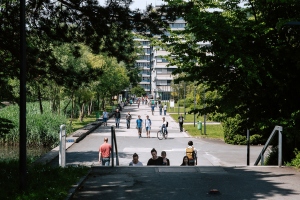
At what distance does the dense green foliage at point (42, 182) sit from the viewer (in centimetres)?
812

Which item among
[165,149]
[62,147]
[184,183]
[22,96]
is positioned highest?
[22,96]

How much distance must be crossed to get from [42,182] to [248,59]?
20.6 ft

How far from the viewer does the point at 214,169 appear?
11.9m

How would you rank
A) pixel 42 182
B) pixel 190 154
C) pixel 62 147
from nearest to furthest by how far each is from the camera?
pixel 42 182 < pixel 62 147 < pixel 190 154

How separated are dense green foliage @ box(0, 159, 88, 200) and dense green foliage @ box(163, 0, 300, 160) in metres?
4.82

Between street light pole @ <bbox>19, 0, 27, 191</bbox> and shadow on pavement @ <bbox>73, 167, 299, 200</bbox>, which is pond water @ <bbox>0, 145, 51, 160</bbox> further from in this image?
street light pole @ <bbox>19, 0, 27, 191</bbox>

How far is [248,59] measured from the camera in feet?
39.9

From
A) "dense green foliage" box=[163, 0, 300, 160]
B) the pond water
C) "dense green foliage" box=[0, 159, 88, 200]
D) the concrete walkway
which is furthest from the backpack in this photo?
the pond water

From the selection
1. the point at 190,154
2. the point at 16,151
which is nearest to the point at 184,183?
the point at 190,154

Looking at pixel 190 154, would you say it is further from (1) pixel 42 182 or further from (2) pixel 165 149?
(2) pixel 165 149

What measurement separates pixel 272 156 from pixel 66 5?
800 centimetres

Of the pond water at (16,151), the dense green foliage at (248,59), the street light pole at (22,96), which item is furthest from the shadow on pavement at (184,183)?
the pond water at (16,151)

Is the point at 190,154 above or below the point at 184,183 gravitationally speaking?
below

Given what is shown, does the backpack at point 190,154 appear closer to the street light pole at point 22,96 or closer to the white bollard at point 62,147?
the white bollard at point 62,147
